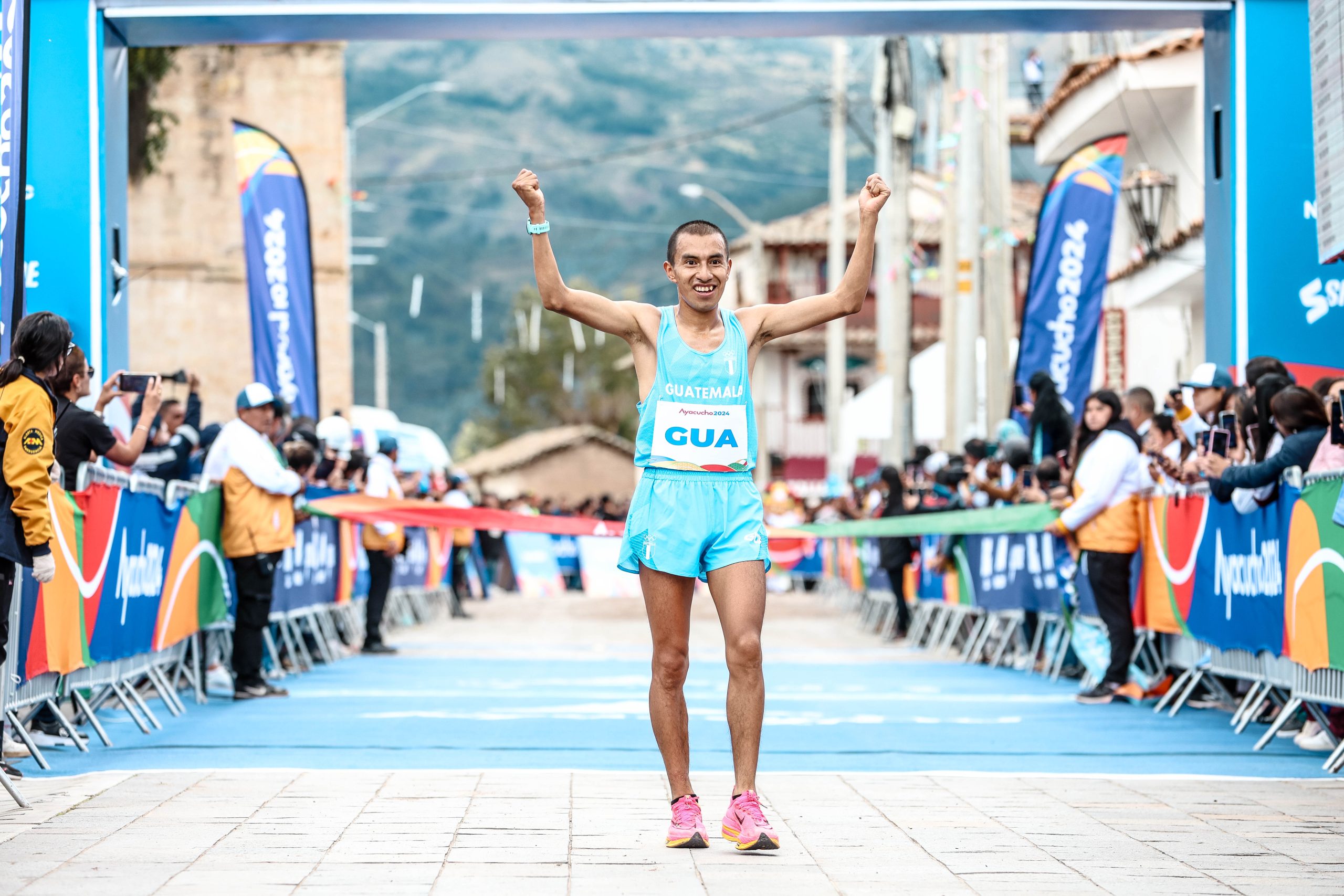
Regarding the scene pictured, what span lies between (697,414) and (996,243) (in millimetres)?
15364

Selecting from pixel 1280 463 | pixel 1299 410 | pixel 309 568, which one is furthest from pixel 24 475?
pixel 309 568

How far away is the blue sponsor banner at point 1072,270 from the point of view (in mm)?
16016

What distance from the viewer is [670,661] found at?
235 inches

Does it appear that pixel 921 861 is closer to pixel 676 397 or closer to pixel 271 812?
pixel 676 397

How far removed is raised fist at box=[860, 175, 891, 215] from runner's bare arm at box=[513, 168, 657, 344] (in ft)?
2.73

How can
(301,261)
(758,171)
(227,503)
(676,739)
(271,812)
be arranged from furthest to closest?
(758,171)
(301,261)
(227,503)
(271,812)
(676,739)

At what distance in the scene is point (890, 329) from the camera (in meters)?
28.1

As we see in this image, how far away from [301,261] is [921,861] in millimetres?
12709

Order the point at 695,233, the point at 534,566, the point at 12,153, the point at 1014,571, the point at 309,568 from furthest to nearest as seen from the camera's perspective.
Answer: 1. the point at 534,566
2. the point at 309,568
3. the point at 1014,571
4. the point at 12,153
5. the point at 695,233

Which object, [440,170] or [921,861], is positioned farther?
[440,170]

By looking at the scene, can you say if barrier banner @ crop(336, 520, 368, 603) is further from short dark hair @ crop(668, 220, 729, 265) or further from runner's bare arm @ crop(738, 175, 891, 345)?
short dark hair @ crop(668, 220, 729, 265)

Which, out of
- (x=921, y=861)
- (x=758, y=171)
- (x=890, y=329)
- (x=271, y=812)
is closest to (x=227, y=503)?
Result: (x=271, y=812)

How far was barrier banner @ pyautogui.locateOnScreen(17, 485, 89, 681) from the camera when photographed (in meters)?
7.78

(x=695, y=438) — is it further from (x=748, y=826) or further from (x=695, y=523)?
(x=748, y=826)
